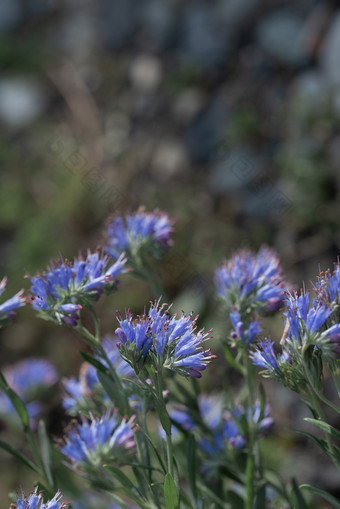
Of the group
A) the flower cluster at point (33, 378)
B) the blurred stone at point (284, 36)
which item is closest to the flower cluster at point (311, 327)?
the flower cluster at point (33, 378)

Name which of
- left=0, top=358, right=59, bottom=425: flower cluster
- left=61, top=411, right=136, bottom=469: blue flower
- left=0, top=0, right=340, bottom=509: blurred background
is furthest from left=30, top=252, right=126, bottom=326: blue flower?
left=0, top=0, right=340, bottom=509: blurred background

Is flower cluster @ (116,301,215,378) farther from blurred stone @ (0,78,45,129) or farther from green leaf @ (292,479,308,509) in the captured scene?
blurred stone @ (0,78,45,129)

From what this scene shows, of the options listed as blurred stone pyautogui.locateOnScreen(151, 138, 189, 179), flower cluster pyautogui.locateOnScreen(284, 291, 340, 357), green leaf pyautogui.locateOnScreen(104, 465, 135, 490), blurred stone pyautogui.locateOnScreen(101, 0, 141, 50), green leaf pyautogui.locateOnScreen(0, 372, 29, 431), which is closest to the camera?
flower cluster pyautogui.locateOnScreen(284, 291, 340, 357)

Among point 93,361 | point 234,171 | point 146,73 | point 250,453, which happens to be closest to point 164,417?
point 93,361

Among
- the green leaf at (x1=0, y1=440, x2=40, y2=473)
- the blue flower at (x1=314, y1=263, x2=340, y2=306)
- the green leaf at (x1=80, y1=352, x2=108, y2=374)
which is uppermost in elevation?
the green leaf at (x1=80, y1=352, x2=108, y2=374)

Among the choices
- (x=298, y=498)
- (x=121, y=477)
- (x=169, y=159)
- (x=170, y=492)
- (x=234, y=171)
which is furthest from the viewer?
(x=169, y=159)

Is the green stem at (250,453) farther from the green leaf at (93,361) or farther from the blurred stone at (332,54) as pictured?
the blurred stone at (332,54)

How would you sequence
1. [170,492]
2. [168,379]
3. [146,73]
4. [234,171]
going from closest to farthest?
1. [170,492]
2. [168,379]
3. [234,171]
4. [146,73]

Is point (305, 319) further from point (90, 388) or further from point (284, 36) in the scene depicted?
point (284, 36)
